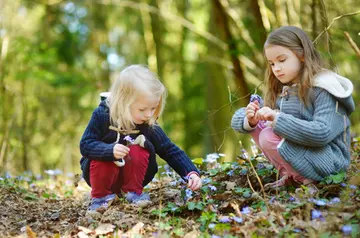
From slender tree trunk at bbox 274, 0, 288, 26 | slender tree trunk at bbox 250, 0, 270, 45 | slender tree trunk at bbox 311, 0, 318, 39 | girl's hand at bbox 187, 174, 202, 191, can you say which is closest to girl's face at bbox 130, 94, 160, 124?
girl's hand at bbox 187, 174, 202, 191

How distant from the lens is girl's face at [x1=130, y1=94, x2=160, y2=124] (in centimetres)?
364

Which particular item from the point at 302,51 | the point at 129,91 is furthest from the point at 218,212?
the point at 302,51

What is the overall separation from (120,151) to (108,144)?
152 millimetres

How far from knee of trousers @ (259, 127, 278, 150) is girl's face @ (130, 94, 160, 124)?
31.9 inches

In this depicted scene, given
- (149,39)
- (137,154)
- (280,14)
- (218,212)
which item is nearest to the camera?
(218,212)

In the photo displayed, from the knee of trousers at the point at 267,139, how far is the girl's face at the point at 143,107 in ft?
2.65

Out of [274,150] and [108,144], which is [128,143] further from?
[274,150]

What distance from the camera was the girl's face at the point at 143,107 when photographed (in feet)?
12.0

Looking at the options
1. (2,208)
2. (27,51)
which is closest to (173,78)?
(27,51)

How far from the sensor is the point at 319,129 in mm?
3346

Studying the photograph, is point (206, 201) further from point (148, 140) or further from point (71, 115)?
point (71, 115)

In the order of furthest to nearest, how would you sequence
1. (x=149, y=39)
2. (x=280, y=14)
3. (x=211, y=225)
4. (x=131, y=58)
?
(x=131, y=58) < (x=149, y=39) < (x=280, y=14) < (x=211, y=225)

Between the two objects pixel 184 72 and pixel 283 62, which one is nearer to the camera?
pixel 283 62

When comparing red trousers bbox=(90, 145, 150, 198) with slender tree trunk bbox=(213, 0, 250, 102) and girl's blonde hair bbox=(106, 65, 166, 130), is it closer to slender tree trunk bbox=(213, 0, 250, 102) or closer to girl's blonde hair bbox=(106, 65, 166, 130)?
girl's blonde hair bbox=(106, 65, 166, 130)
